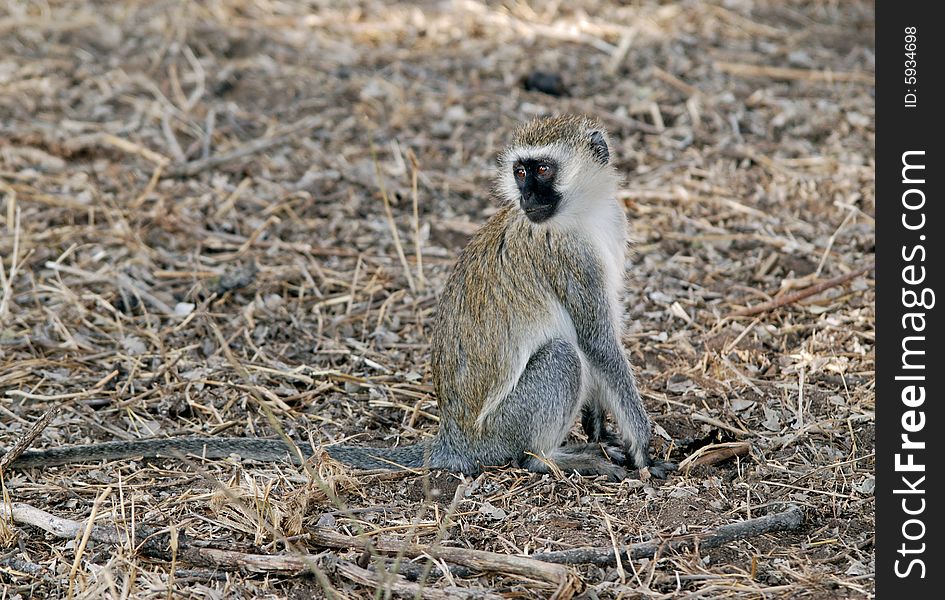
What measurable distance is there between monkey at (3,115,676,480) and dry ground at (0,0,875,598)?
165 millimetres

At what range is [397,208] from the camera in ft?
26.4

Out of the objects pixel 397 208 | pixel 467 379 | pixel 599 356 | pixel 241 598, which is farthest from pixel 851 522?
pixel 397 208

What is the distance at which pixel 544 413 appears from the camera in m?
5.39

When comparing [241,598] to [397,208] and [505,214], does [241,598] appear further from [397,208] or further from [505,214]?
[397,208]

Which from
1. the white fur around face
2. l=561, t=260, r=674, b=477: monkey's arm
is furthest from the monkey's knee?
the white fur around face

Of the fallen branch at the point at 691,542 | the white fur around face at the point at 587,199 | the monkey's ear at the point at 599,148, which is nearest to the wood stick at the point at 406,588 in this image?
the fallen branch at the point at 691,542

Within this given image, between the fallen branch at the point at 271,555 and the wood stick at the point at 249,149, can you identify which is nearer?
the fallen branch at the point at 271,555

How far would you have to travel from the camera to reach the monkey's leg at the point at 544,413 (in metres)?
5.40

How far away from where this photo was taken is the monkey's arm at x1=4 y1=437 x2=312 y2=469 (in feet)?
17.3

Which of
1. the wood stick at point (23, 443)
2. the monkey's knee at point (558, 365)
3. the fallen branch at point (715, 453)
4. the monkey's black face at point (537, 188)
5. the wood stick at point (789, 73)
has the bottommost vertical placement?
the fallen branch at point (715, 453)

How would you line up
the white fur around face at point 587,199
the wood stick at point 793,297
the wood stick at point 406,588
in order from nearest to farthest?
the wood stick at point 406,588 → the white fur around face at point 587,199 → the wood stick at point 793,297

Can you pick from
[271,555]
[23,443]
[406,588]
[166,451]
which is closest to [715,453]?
[406,588]

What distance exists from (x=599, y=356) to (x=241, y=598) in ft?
6.92

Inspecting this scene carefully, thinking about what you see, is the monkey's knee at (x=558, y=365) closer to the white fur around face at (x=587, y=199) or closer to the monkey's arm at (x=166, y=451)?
the white fur around face at (x=587, y=199)
